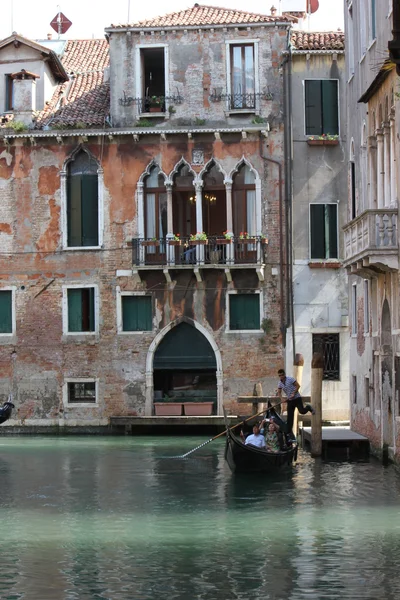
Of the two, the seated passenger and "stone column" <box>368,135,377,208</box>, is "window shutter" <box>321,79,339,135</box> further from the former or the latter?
the seated passenger

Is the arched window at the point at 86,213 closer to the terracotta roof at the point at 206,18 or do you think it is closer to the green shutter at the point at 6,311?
the green shutter at the point at 6,311

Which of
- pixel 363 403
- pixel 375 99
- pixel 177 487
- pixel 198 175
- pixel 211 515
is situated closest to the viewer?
pixel 211 515

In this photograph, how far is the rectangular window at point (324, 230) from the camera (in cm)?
2609

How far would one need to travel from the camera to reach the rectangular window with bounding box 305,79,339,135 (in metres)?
26.2

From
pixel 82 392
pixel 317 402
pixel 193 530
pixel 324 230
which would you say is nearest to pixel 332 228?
pixel 324 230

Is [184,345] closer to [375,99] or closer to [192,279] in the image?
[192,279]

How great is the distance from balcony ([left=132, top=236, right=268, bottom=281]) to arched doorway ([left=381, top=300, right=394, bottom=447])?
7.15 meters

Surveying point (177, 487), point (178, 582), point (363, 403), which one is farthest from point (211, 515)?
point (363, 403)

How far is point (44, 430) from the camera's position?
26.4 m

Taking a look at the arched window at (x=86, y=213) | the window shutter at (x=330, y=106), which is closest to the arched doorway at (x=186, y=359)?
the arched window at (x=86, y=213)

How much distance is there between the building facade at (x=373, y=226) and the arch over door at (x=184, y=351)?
4735 mm

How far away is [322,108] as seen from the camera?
26.2 m

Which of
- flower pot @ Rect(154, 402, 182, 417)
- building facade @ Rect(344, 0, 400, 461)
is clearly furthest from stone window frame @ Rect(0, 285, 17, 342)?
building facade @ Rect(344, 0, 400, 461)

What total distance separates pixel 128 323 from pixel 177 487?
372 inches
